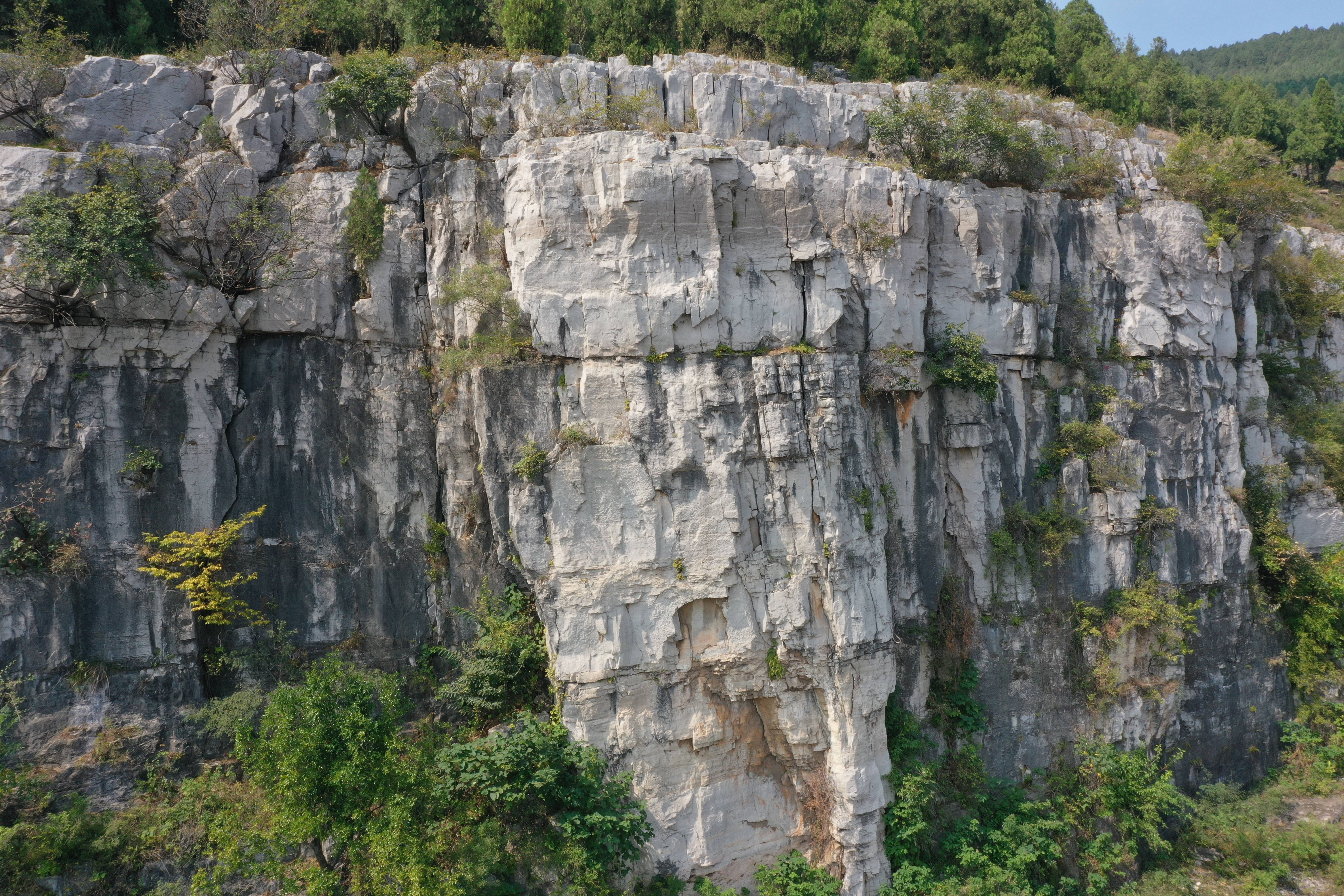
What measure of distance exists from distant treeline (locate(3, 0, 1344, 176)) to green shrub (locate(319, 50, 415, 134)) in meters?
2.49

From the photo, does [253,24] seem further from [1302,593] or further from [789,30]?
[1302,593]

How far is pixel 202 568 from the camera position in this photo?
1295cm

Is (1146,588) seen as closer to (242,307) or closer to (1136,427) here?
(1136,427)

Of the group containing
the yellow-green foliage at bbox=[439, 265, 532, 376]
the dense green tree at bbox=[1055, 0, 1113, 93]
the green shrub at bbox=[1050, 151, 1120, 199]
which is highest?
the dense green tree at bbox=[1055, 0, 1113, 93]

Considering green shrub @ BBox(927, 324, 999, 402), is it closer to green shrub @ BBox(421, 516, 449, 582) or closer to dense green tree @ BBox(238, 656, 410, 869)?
green shrub @ BBox(421, 516, 449, 582)

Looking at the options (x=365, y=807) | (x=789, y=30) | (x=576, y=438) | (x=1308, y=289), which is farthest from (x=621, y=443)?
(x=1308, y=289)

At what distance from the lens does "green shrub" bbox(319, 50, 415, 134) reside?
1395 cm

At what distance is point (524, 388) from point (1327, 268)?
23.9m

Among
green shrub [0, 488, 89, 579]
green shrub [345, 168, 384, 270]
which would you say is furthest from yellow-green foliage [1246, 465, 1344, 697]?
green shrub [0, 488, 89, 579]

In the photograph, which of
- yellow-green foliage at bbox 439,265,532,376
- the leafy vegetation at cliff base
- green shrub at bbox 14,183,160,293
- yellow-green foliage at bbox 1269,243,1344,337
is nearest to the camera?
the leafy vegetation at cliff base

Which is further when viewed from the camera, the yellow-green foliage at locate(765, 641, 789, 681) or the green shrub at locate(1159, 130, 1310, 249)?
the green shrub at locate(1159, 130, 1310, 249)

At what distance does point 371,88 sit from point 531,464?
854cm

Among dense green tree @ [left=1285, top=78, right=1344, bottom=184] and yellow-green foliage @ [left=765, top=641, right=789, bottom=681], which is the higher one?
dense green tree @ [left=1285, top=78, right=1344, bottom=184]

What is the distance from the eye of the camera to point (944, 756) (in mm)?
14648
